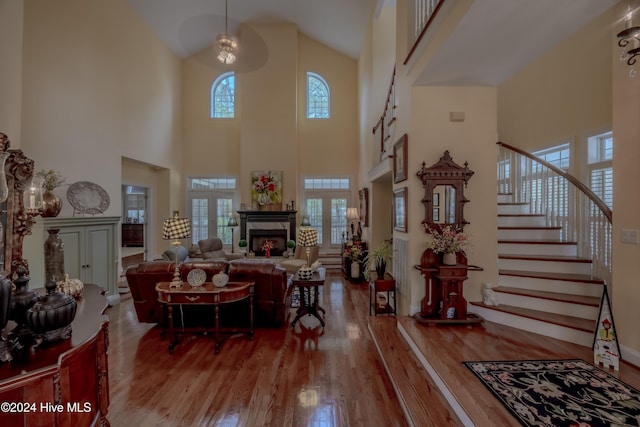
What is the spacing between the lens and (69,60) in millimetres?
4891

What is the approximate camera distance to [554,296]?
3408 mm

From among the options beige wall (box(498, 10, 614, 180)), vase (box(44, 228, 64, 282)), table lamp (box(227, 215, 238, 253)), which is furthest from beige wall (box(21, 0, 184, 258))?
beige wall (box(498, 10, 614, 180))

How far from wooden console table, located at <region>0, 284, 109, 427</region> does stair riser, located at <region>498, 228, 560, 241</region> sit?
191 inches

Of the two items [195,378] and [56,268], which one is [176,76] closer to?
[56,268]

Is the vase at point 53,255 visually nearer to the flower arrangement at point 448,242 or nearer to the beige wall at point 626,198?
the flower arrangement at point 448,242

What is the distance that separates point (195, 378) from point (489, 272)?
3510mm

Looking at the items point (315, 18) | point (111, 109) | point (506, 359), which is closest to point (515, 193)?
point (506, 359)

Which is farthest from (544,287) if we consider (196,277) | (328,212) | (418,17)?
(328,212)

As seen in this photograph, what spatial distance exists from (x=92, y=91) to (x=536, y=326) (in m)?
7.47

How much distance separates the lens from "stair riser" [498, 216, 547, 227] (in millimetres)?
4742

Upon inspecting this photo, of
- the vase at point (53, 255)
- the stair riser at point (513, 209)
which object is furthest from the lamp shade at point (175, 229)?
the stair riser at point (513, 209)

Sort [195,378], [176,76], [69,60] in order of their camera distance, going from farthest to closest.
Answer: [176,76], [69,60], [195,378]

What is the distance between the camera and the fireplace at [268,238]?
325 inches

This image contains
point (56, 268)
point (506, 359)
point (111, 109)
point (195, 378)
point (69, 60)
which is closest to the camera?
point (506, 359)
